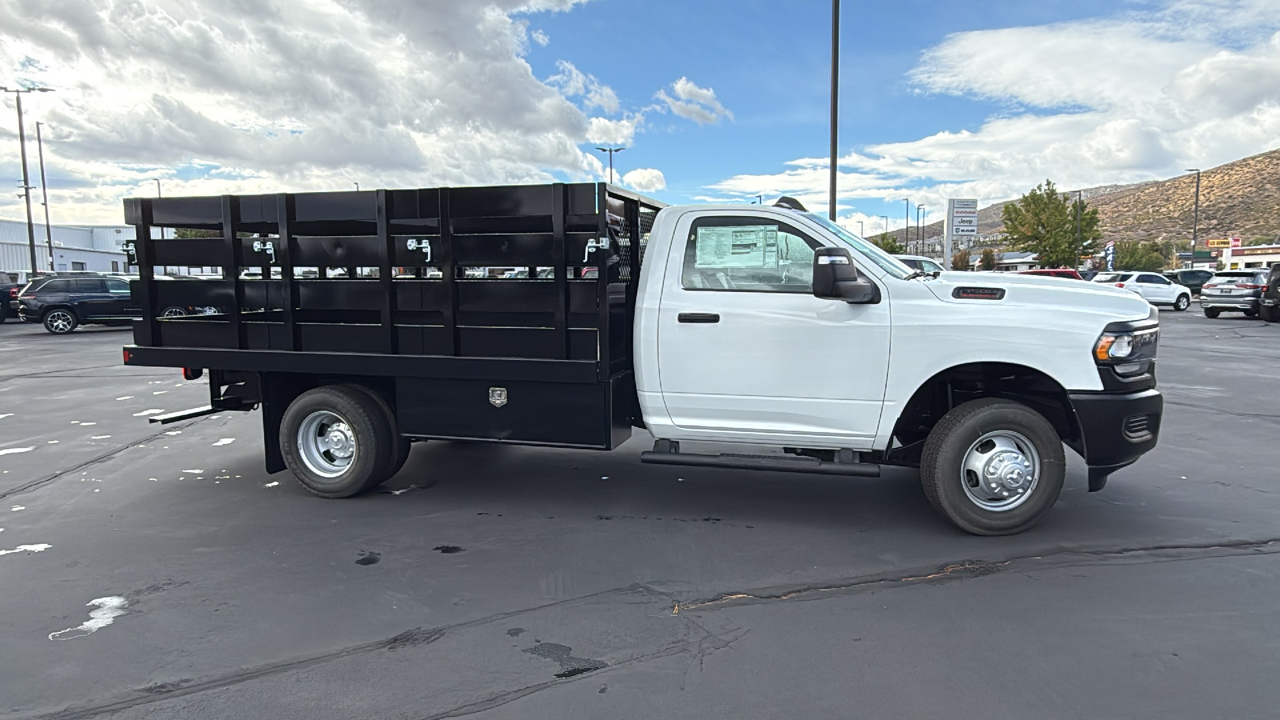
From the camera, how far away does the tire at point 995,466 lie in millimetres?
4730

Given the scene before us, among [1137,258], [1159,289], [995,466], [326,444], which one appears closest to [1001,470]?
[995,466]

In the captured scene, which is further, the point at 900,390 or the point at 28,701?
the point at 900,390

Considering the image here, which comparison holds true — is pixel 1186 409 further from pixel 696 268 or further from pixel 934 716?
pixel 934 716

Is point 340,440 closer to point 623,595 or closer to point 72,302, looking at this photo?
point 623,595

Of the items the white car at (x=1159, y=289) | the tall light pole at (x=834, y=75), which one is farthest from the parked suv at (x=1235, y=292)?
the tall light pole at (x=834, y=75)

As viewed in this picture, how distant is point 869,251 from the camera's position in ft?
16.7

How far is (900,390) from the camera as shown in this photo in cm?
486

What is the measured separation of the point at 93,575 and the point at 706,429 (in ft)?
12.1

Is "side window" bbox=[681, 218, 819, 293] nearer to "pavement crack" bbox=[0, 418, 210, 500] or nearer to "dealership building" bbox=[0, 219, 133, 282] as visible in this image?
"pavement crack" bbox=[0, 418, 210, 500]

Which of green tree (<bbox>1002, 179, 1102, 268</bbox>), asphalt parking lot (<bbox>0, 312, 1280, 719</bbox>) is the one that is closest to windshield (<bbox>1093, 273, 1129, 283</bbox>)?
green tree (<bbox>1002, 179, 1102, 268</bbox>)

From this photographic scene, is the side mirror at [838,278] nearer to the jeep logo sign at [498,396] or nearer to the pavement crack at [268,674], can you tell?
the jeep logo sign at [498,396]

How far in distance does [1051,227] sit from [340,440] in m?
58.4

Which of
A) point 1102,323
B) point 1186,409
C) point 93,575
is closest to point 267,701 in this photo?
point 93,575

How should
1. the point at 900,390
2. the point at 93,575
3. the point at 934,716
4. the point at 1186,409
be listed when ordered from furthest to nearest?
the point at 1186,409, the point at 900,390, the point at 93,575, the point at 934,716
